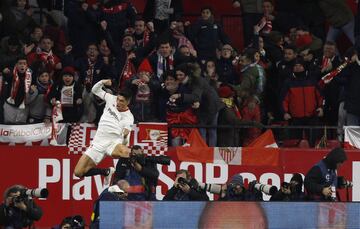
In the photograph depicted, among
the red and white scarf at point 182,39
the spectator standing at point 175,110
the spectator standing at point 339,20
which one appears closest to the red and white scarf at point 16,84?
the spectator standing at point 175,110

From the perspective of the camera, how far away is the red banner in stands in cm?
2678

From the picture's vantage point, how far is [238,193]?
24406mm

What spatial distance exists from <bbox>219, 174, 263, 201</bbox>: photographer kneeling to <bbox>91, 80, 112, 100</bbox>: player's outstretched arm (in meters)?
2.24

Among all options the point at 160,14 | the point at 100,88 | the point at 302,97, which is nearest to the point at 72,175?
the point at 100,88

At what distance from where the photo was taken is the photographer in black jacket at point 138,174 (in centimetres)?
2325

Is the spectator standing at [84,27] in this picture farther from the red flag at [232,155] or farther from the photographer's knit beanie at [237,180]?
the photographer's knit beanie at [237,180]

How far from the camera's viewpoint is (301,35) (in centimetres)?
2856

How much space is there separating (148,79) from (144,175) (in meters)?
3.52

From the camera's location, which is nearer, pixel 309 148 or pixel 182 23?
pixel 309 148

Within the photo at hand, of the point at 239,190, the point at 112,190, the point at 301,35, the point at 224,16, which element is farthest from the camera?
the point at 224,16

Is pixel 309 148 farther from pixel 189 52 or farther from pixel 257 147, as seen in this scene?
pixel 189 52

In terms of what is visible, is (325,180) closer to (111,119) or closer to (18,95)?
(111,119)

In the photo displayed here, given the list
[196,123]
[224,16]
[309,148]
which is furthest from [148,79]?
[224,16]

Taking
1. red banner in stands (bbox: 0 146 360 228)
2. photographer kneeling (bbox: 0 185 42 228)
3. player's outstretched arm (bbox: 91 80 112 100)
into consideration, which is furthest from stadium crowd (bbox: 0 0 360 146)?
photographer kneeling (bbox: 0 185 42 228)
